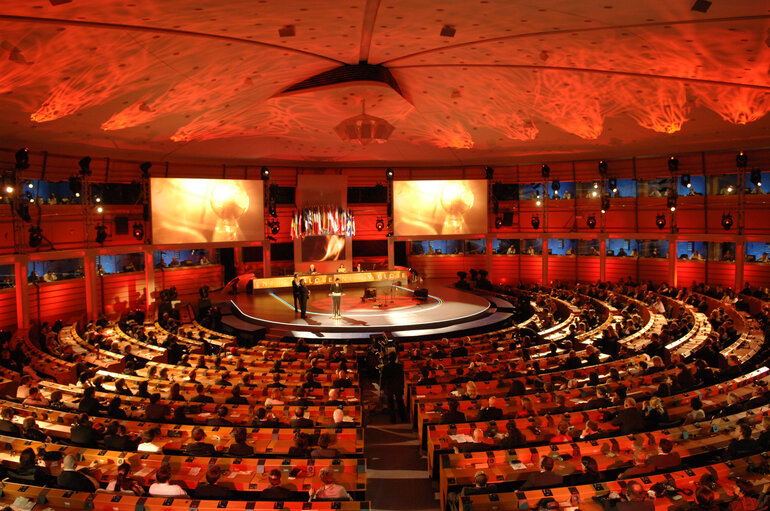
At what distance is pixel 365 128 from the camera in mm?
16438

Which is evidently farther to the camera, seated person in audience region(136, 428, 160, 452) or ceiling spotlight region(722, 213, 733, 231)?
ceiling spotlight region(722, 213, 733, 231)

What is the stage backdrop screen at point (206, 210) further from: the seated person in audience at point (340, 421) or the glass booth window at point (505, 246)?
the seated person in audience at point (340, 421)

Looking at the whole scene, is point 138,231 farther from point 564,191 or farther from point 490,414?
point 564,191

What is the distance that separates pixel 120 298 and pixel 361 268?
11483mm

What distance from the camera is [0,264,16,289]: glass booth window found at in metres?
19.7

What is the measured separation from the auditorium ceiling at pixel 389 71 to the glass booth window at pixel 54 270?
4.81m

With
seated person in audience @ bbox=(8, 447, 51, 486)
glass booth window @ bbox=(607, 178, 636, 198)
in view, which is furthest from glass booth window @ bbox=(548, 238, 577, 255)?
seated person in audience @ bbox=(8, 447, 51, 486)

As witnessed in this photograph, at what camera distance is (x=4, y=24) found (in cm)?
857

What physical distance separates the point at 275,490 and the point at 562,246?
26.1 m

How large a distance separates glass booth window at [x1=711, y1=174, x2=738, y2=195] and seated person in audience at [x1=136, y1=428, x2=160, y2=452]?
24820mm

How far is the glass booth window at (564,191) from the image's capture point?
2838 cm

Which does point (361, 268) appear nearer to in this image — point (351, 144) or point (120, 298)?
point (351, 144)

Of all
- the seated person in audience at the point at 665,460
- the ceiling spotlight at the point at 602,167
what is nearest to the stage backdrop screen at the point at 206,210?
the ceiling spotlight at the point at 602,167

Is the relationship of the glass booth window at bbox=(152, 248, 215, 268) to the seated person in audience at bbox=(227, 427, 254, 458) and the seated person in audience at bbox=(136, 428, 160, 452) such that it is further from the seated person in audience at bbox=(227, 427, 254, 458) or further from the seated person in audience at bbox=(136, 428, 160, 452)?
the seated person in audience at bbox=(227, 427, 254, 458)
